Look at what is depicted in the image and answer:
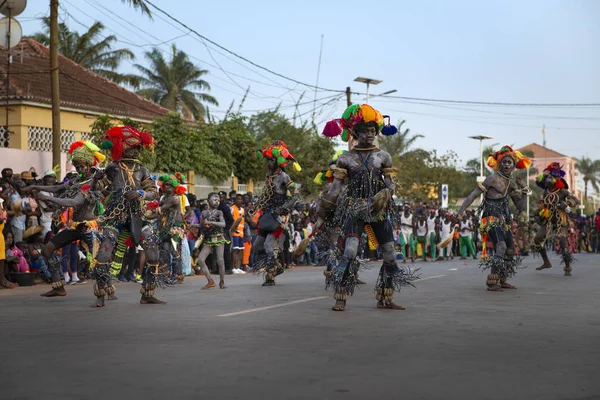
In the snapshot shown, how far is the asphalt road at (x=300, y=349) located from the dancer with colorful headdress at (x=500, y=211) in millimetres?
1885

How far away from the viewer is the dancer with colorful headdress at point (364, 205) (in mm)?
10625

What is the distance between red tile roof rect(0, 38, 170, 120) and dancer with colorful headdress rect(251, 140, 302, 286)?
1764 cm

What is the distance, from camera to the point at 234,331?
8516 mm

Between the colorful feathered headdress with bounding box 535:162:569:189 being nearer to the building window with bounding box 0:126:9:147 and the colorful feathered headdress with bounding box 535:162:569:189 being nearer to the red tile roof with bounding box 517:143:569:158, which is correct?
the building window with bounding box 0:126:9:147

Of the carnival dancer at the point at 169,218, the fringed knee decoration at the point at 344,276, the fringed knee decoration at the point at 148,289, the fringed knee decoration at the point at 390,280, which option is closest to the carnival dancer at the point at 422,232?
the carnival dancer at the point at 169,218

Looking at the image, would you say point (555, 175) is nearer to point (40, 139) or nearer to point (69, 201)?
point (69, 201)

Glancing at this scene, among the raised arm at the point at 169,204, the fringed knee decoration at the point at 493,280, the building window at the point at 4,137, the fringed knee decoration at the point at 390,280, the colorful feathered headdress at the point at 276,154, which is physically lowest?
the fringed knee decoration at the point at 493,280

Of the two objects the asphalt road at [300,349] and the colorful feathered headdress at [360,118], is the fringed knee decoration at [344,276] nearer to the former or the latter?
the asphalt road at [300,349]

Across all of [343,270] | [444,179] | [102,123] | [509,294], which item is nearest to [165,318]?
[343,270]

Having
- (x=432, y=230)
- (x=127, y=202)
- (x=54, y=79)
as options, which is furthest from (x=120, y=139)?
(x=432, y=230)

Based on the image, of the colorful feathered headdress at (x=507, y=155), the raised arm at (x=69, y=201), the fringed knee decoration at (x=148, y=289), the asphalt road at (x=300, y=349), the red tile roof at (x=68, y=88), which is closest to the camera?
the asphalt road at (x=300, y=349)

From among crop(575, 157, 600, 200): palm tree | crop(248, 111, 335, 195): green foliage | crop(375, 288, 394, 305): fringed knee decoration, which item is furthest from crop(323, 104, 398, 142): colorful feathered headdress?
crop(575, 157, 600, 200): palm tree

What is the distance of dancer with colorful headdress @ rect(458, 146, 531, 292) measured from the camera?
14.4m

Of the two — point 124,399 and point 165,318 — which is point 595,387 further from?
point 165,318
